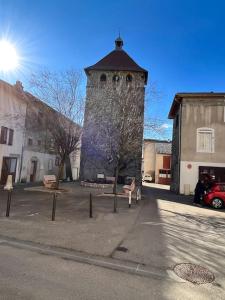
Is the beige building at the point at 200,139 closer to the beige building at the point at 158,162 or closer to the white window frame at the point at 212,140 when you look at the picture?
the white window frame at the point at 212,140

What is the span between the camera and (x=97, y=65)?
31219 millimetres

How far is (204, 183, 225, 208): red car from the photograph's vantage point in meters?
14.2

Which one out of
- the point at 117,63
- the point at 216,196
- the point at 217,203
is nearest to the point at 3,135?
the point at 216,196

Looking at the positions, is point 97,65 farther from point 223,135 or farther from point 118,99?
point 223,135

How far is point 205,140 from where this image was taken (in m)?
20.6

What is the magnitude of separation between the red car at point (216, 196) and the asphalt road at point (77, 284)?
34.8 ft

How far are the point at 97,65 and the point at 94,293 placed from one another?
97.8 ft

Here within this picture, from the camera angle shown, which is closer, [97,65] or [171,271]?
[171,271]

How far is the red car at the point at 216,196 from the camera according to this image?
46.8 ft

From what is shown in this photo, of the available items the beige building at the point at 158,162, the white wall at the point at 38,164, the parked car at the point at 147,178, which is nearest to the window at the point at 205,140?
the white wall at the point at 38,164

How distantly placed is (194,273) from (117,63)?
29.5 m

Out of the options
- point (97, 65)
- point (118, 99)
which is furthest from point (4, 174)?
point (97, 65)

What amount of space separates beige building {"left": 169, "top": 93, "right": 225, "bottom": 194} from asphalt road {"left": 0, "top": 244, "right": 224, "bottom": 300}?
16.6 meters

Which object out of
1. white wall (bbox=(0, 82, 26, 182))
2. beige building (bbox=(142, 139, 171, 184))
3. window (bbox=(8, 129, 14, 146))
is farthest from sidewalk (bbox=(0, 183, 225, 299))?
beige building (bbox=(142, 139, 171, 184))
